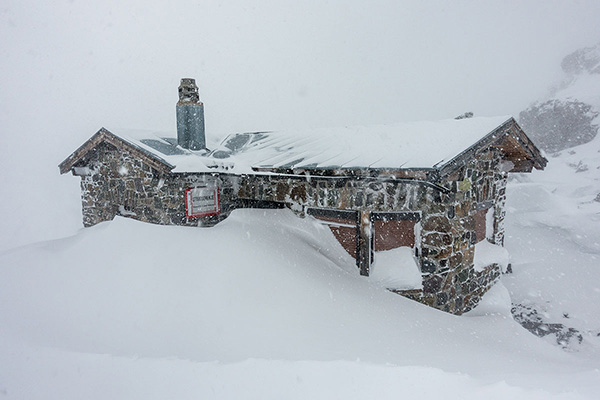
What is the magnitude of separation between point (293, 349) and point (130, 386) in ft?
5.40

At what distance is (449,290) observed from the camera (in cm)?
639

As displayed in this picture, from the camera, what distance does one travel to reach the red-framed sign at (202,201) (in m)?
8.25

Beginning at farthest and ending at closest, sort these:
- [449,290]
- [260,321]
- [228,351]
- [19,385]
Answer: [449,290]
[260,321]
[228,351]
[19,385]

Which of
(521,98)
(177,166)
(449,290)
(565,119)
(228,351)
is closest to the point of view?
(228,351)

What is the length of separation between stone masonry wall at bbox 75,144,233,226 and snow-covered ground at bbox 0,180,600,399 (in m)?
1.60

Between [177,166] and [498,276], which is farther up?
[177,166]

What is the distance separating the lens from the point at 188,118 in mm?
9484

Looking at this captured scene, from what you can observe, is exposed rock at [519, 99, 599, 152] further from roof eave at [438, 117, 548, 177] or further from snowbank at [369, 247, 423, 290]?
snowbank at [369, 247, 423, 290]

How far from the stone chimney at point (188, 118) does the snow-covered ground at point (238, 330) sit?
11.4 feet

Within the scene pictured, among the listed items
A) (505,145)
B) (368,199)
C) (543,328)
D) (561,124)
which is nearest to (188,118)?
(368,199)

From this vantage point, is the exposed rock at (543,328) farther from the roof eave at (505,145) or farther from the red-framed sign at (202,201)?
the red-framed sign at (202,201)

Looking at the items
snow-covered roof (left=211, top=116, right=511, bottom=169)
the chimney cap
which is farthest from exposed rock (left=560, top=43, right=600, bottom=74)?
the chimney cap

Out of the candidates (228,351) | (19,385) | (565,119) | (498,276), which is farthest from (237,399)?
(565,119)

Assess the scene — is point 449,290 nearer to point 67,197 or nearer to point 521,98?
point 67,197
